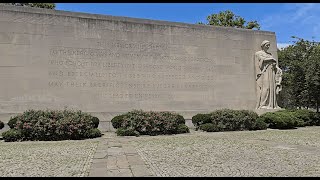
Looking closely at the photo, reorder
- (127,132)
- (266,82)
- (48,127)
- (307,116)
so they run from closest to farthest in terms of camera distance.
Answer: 1. (48,127)
2. (127,132)
3. (307,116)
4. (266,82)

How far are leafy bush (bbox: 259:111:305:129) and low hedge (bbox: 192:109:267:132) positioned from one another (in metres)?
0.70

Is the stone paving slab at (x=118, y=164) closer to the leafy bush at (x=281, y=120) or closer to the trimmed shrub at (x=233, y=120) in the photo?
the trimmed shrub at (x=233, y=120)

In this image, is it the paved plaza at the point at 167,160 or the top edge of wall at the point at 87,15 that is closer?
the paved plaza at the point at 167,160

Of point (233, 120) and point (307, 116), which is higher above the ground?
point (233, 120)

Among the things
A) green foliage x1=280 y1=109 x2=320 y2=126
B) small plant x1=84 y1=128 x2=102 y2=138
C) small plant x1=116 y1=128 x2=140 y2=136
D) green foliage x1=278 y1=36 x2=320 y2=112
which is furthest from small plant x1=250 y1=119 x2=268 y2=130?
small plant x1=84 y1=128 x2=102 y2=138

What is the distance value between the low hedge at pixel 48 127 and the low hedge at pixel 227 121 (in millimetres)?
5973

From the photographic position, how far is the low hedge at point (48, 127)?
42.9 feet

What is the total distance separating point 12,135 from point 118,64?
7266 millimetres

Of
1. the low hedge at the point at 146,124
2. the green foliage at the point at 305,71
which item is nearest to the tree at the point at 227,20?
the green foliage at the point at 305,71

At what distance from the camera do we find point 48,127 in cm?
1321

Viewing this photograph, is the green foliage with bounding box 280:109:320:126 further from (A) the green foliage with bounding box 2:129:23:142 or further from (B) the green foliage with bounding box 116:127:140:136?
(A) the green foliage with bounding box 2:129:23:142

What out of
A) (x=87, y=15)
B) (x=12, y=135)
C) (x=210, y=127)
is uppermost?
(x=87, y=15)

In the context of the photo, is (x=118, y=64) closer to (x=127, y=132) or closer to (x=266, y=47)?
(x=127, y=132)

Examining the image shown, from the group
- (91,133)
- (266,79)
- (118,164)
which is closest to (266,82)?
(266,79)
